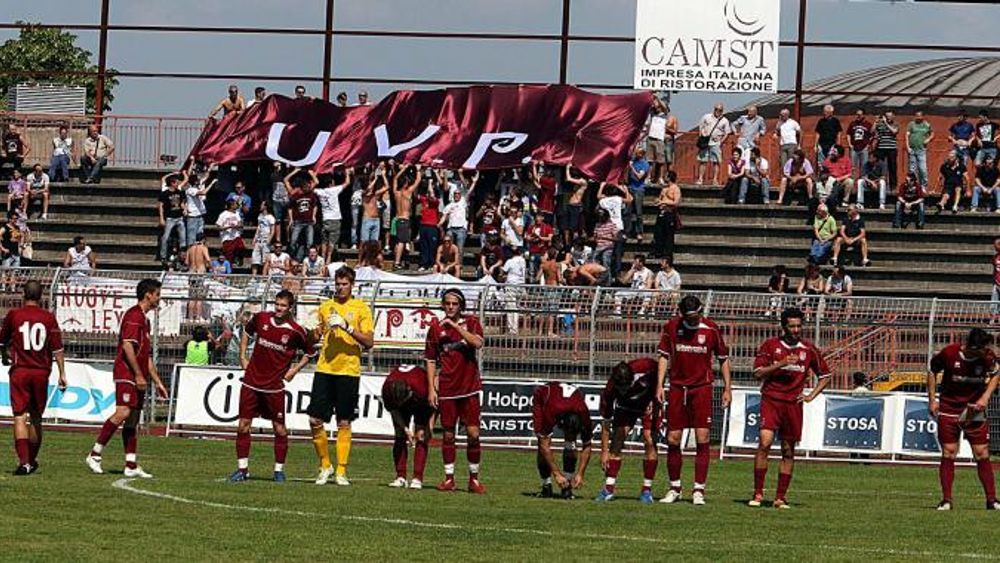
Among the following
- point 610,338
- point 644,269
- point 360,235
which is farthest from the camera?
point 360,235

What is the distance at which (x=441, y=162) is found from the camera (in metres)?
38.6

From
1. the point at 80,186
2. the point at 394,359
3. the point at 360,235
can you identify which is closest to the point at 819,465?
the point at 394,359

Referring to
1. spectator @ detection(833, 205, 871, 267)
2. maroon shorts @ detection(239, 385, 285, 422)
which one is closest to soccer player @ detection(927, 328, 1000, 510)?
maroon shorts @ detection(239, 385, 285, 422)

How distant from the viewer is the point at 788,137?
39062 mm

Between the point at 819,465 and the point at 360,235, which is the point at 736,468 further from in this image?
the point at 360,235

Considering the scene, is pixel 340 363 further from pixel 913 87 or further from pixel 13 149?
pixel 913 87

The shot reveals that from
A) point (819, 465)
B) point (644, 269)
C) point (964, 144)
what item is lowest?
point (819, 465)

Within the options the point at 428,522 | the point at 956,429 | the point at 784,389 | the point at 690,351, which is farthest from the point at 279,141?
the point at 428,522

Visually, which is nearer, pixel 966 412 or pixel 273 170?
pixel 966 412

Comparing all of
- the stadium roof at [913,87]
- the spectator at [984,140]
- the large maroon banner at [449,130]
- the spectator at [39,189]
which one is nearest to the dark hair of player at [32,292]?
the large maroon banner at [449,130]

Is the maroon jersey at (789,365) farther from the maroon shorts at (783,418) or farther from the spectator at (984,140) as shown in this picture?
the spectator at (984,140)

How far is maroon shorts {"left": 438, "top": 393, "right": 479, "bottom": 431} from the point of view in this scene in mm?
20062

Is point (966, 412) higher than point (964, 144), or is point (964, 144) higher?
point (964, 144)

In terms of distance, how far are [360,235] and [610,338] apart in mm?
9066
